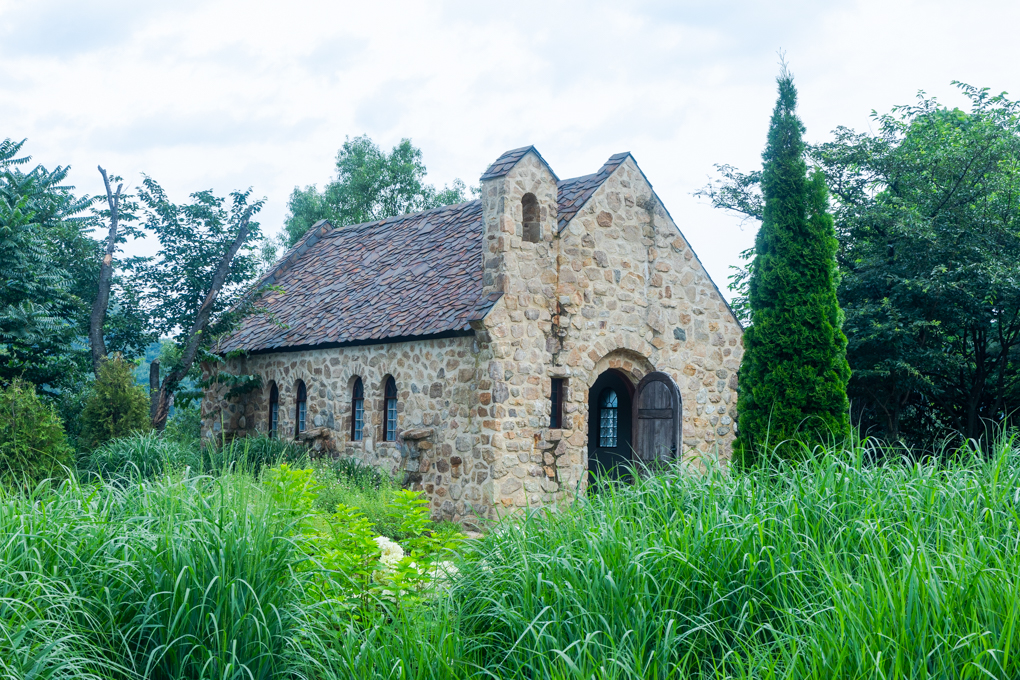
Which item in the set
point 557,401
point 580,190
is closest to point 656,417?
point 557,401

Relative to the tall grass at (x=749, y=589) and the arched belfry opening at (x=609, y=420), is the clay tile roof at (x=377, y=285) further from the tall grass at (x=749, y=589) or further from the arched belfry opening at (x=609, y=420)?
the tall grass at (x=749, y=589)

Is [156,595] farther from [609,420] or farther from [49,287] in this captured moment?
[49,287]

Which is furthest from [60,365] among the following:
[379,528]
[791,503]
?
[791,503]

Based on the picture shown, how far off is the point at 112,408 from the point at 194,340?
3.40 meters

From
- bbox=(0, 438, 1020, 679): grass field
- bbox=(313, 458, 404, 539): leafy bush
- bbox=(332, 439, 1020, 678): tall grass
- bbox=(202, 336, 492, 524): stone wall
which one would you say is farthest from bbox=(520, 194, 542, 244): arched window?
bbox=(0, 438, 1020, 679): grass field

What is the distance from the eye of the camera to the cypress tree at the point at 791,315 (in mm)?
11242

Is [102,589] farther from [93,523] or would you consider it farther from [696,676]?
[696,676]

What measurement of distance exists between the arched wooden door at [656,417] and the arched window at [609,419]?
3.13 ft

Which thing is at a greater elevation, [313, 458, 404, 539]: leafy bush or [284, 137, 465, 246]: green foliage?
[284, 137, 465, 246]: green foliage

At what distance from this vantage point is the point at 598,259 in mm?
14484

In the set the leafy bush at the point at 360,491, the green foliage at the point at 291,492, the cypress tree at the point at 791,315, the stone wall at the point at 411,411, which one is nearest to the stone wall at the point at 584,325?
the stone wall at the point at 411,411

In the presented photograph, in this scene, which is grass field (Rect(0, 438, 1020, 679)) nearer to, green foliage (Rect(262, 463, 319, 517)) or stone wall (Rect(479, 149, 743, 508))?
green foliage (Rect(262, 463, 319, 517))

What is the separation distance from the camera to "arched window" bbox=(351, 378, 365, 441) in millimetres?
16062

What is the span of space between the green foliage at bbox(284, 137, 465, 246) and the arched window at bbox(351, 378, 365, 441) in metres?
20.8
